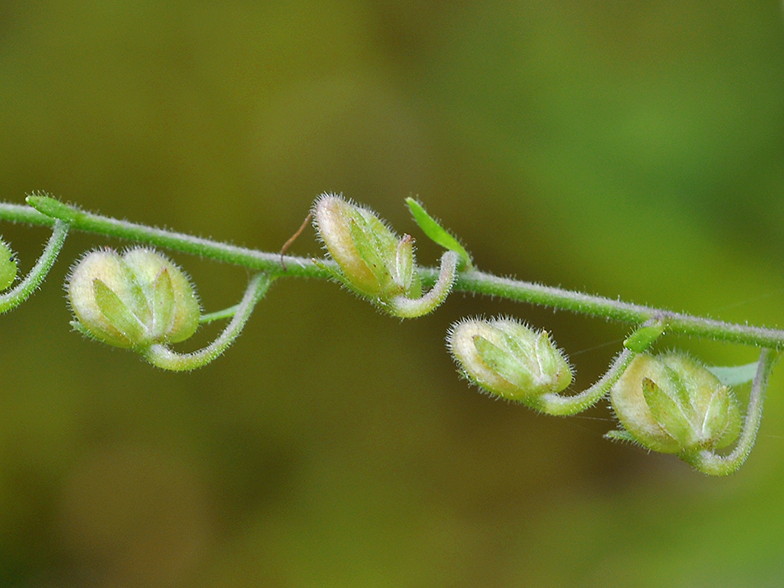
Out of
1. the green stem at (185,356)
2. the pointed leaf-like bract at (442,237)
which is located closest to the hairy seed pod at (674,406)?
the pointed leaf-like bract at (442,237)

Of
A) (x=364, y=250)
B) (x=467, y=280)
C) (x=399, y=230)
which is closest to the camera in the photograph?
(x=364, y=250)

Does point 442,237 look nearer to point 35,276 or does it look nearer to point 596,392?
point 596,392

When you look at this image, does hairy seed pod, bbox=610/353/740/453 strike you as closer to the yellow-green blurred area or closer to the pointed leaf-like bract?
the pointed leaf-like bract

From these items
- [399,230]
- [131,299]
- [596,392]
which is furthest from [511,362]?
[399,230]

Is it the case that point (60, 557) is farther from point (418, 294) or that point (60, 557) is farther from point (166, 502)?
point (418, 294)

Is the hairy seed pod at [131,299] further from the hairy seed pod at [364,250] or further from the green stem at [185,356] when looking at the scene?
the hairy seed pod at [364,250]

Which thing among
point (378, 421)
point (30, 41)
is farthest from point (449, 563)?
point (30, 41)
